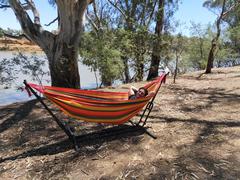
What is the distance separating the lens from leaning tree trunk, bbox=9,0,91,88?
5.09 m

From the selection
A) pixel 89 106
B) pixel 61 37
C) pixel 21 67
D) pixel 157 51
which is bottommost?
pixel 89 106

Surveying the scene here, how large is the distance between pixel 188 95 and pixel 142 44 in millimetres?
3795

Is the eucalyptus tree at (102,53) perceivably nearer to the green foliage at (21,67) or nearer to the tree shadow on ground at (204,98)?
the green foliage at (21,67)

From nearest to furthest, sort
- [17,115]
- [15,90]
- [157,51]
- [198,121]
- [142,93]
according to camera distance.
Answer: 1. [142,93]
2. [198,121]
3. [17,115]
4. [157,51]
5. [15,90]

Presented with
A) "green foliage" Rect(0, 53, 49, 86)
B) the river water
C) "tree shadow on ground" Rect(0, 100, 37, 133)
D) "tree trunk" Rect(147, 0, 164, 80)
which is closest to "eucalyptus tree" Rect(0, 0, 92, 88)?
"tree shadow on ground" Rect(0, 100, 37, 133)

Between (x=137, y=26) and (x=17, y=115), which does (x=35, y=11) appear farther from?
(x=137, y=26)

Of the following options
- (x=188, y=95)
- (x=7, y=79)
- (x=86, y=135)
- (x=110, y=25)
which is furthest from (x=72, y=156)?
(x=110, y=25)

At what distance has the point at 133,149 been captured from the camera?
2.74m

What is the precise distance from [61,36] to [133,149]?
3.28 metres

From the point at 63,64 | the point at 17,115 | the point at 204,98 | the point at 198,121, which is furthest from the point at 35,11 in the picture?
the point at 198,121

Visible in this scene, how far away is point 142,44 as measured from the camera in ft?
28.3

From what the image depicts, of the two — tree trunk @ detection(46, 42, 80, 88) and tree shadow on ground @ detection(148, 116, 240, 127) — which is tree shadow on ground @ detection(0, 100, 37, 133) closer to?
tree trunk @ detection(46, 42, 80, 88)

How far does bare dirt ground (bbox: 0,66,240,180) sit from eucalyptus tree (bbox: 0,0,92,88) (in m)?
1.45

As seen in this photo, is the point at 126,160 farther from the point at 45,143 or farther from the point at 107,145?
the point at 45,143
